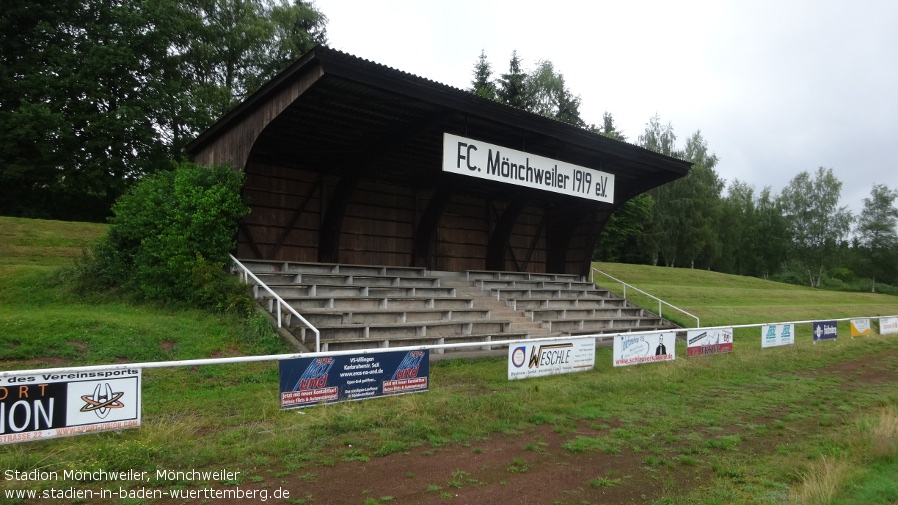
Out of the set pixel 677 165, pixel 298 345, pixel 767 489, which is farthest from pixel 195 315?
pixel 677 165

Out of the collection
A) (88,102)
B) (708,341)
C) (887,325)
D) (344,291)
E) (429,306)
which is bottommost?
(887,325)

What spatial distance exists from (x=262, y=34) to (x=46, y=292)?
88.0 feet

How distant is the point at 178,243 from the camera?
45.1 ft

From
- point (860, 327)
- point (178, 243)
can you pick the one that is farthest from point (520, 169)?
point (860, 327)

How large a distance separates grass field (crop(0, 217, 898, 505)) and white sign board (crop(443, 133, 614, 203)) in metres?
5.50

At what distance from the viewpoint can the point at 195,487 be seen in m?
5.52

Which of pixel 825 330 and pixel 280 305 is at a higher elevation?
pixel 280 305

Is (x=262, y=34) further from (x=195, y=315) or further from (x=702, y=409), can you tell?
(x=702, y=409)

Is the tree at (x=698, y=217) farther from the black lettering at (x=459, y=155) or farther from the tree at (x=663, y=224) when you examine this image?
the black lettering at (x=459, y=155)

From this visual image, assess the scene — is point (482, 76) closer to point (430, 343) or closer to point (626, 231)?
point (626, 231)

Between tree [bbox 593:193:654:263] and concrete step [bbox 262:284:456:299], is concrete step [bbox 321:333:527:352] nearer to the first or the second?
→ concrete step [bbox 262:284:456:299]

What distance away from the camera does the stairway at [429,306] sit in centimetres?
1323

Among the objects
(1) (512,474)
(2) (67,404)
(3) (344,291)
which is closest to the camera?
(2) (67,404)

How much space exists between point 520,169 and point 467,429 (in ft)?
34.0
